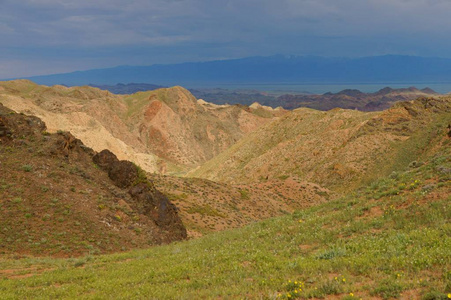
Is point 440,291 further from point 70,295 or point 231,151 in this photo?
point 231,151

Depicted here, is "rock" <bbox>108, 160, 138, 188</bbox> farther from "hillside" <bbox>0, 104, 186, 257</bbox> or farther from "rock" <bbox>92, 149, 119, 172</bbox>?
"rock" <bbox>92, 149, 119, 172</bbox>

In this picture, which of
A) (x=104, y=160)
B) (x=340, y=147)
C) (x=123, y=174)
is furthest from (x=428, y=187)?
(x=340, y=147)

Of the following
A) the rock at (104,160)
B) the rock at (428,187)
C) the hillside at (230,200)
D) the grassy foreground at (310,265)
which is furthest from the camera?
the hillside at (230,200)

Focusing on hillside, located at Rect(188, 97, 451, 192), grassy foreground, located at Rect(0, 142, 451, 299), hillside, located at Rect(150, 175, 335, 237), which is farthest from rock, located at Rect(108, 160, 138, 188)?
hillside, located at Rect(188, 97, 451, 192)

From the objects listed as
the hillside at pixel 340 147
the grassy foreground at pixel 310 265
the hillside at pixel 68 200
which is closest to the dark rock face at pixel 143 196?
the hillside at pixel 68 200

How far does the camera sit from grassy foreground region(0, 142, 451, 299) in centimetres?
700

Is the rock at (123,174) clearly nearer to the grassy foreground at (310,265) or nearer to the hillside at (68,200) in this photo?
the hillside at (68,200)

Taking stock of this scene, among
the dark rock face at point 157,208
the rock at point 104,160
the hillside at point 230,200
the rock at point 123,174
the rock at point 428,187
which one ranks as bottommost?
the hillside at point 230,200

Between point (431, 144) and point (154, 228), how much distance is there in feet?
124

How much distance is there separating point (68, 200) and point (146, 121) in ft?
355

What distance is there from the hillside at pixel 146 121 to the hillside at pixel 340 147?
27.6 m

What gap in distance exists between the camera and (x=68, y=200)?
2041 cm

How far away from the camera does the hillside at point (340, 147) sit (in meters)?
47.7

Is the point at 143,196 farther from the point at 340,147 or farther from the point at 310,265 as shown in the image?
the point at 340,147
